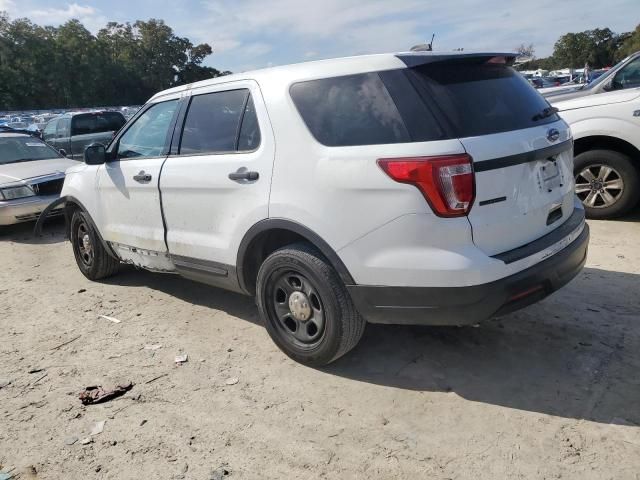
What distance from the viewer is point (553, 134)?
3.08 metres

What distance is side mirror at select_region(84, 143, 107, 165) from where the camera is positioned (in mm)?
4609

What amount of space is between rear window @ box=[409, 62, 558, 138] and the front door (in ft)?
7.32

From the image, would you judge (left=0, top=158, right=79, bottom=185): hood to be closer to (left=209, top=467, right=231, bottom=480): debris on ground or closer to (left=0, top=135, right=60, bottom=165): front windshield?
(left=0, top=135, right=60, bottom=165): front windshield

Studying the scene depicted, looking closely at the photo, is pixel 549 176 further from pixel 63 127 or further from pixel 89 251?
pixel 63 127

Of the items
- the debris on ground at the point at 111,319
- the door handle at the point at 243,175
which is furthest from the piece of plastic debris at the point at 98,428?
the door handle at the point at 243,175

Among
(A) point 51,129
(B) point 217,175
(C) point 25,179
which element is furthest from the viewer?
(A) point 51,129

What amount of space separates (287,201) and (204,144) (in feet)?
3.45

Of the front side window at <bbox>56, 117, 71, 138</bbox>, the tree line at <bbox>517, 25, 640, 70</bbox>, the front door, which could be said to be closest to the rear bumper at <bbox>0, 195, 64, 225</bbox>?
the front door

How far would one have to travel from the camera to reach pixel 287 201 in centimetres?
312

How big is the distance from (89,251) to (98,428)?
285 centimetres

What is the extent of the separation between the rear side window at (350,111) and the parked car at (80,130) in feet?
34.6

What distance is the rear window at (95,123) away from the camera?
12492 mm

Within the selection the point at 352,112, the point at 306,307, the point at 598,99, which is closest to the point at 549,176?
the point at 352,112

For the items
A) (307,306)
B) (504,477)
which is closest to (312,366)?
(307,306)
